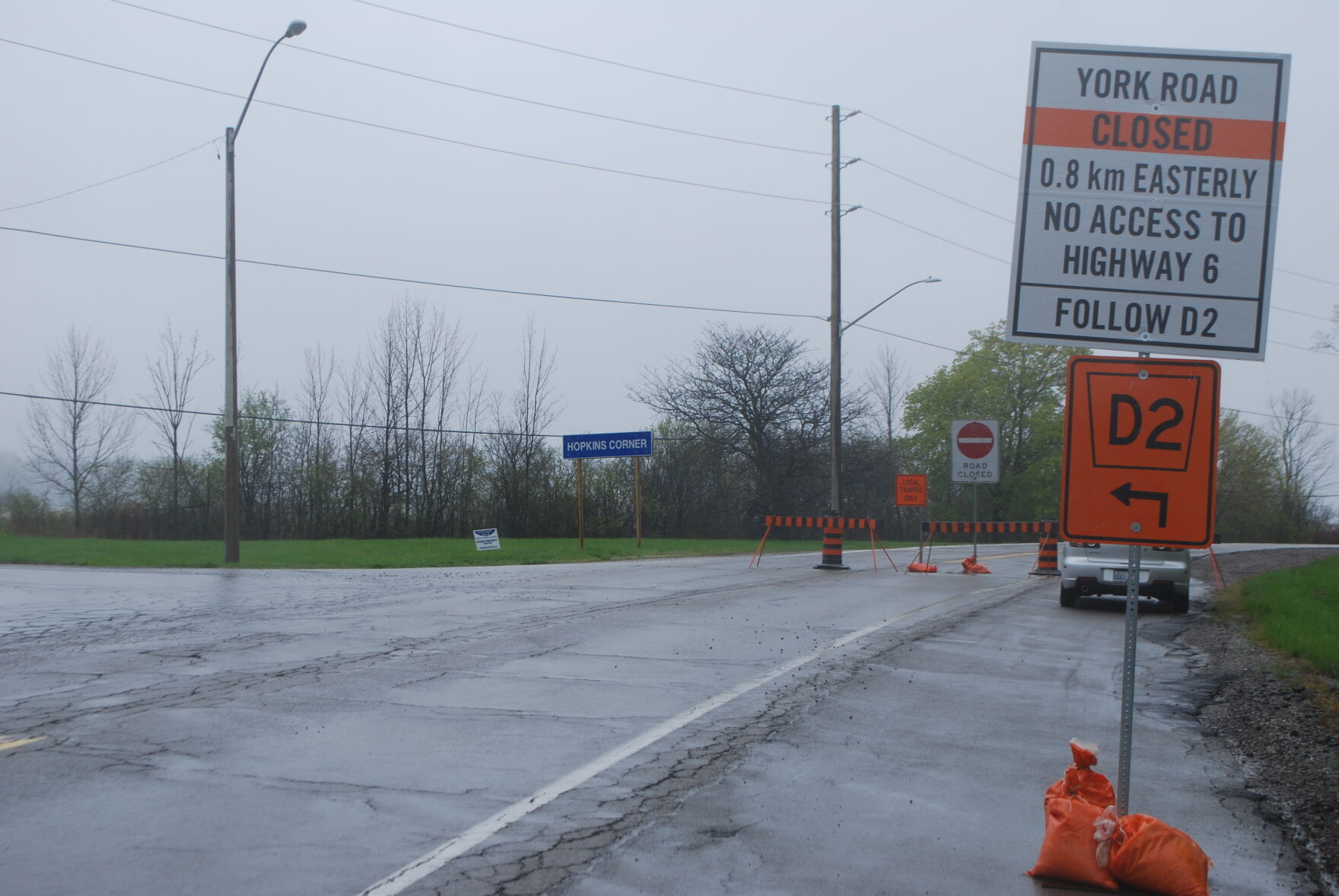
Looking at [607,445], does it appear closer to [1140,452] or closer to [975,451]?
[975,451]

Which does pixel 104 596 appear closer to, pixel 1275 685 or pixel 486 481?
pixel 1275 685

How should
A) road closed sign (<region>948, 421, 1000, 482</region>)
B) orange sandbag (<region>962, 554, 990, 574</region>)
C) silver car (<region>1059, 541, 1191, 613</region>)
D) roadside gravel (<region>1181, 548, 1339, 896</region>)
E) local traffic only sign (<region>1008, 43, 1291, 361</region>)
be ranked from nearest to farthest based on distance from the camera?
1. local traffic only sign (<region>1008, 43, 1291, 361</region>)
2. roadside gravel (<region>1181, 548, 1339, 896</region>)
3. silver car (<region>1059, 541, 1191, 613</region>)
4. orange sandbag (<region>962, 554, 990, 574</region>)
5. road closed sign (<region>948, 421, 1000, 482</region>)

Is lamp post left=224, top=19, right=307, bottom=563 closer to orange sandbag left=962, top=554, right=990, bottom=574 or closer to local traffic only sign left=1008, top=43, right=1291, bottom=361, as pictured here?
orange sandbag left=962, top=554, right=990, bottom=574

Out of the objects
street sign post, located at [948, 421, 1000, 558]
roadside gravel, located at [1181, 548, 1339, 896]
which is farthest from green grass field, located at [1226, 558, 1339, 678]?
street sign post, located at [948, 421, 1000, 558]

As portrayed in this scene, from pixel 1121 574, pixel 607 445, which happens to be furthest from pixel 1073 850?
pixel 607 445

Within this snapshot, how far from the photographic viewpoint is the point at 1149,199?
494cm

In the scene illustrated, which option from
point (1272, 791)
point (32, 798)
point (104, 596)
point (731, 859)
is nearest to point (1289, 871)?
point (1272, 791)

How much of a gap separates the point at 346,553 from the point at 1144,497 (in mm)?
26608

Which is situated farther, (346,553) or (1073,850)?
(346,553)

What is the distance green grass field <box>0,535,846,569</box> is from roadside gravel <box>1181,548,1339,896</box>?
17.0m

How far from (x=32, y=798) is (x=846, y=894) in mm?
3806

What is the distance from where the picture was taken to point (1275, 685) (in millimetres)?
8961

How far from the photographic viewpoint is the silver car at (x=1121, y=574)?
1509 centimetres

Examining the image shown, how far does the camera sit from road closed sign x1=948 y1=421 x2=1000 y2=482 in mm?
23750
